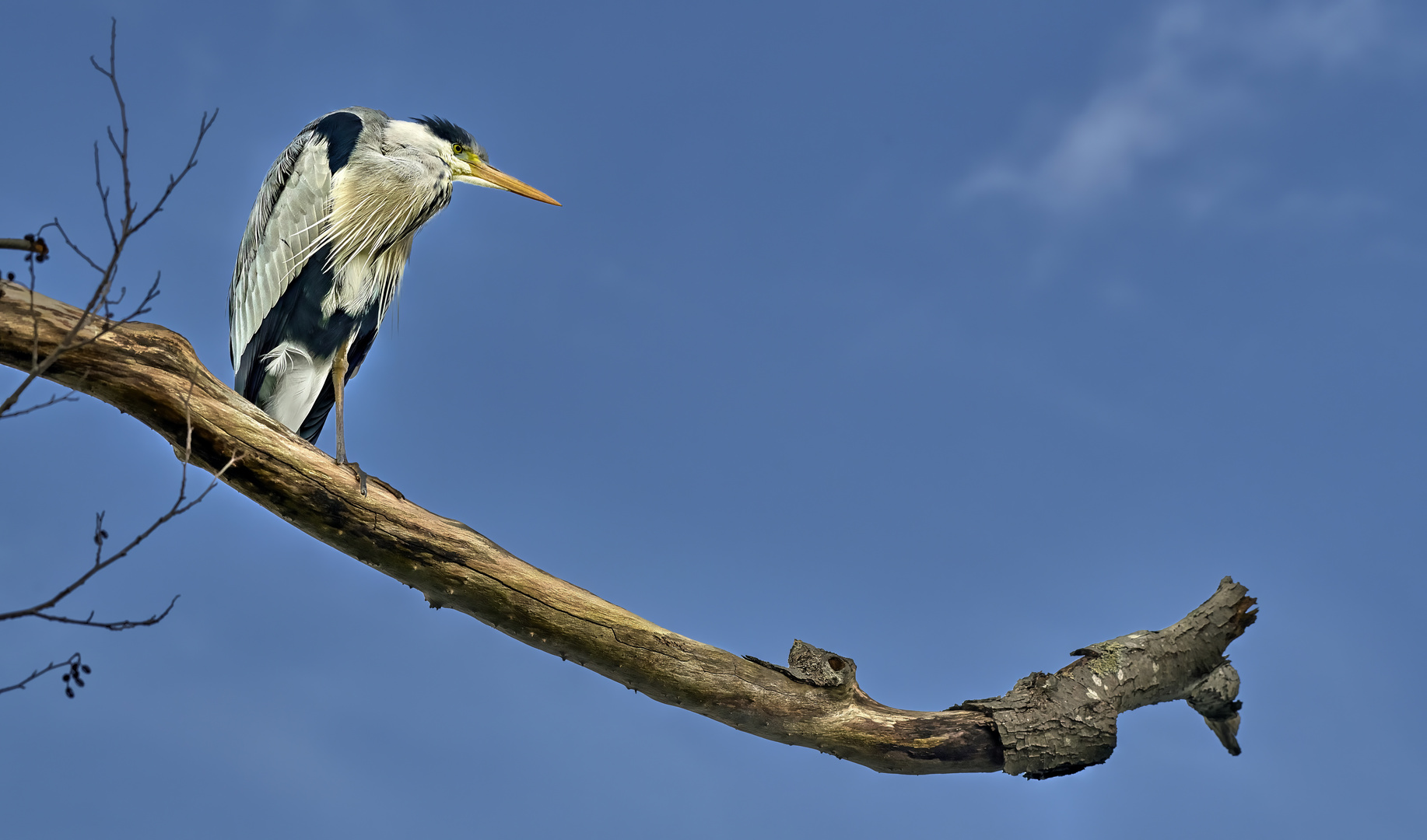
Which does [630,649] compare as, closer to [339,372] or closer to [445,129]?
[339,372]

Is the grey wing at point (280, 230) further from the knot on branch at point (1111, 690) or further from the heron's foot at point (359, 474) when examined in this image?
the knot on branch at point (1111, 690)

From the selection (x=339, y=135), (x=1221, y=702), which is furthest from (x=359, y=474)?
(x=1221, y=702)

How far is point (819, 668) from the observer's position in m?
3.55

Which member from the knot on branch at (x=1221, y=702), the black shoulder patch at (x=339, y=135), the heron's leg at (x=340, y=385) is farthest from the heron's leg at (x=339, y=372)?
the knot on branch at (x=1221, y=702)

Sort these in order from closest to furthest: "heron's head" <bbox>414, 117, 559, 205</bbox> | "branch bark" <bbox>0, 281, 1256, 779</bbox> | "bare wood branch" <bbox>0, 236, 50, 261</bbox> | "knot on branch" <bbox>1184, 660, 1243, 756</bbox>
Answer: "bare wood branch" <bbox>0, 236, 50, 261</bbox> < "branch bark" <bbox>0, 281, 1256, 779</bbox> < "knot on branch" <bbox>1184, 660, 1243, 756</bbox> < "heron's head" <bbox>414, 117, 559, 205</bbox>

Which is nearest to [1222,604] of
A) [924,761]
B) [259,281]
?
[924,761]

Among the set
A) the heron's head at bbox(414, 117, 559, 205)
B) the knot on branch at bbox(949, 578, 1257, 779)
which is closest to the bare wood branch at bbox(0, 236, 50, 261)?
the heron's head at bbox(414, 117, 559, 205)

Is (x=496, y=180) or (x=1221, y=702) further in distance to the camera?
(x=496, y=180)

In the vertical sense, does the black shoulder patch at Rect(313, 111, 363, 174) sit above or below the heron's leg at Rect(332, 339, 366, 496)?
above

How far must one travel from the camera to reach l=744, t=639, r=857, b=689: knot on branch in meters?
3.54

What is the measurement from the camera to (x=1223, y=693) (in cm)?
386

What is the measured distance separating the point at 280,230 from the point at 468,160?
100cm

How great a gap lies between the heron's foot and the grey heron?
0.77 meters

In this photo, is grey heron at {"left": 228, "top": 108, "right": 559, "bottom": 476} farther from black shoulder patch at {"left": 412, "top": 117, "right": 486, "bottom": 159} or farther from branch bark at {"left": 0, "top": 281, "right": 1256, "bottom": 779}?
branch bark at {"left": 0, "top": 281, "right": 1256, "bottom": 779}
